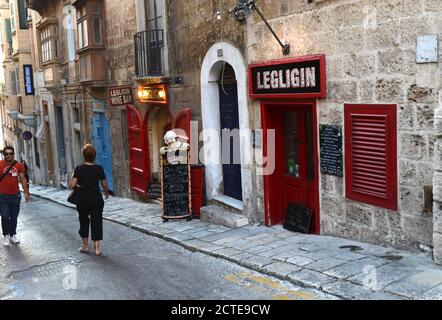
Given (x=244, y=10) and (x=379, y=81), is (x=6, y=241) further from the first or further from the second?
(x=379, y=81)

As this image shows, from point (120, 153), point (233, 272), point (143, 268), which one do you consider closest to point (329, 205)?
point (233, 272)

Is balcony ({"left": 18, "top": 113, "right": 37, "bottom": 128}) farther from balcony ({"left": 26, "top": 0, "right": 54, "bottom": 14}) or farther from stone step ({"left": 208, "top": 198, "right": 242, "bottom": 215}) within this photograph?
stone step ({"left": 208, "top": 198, "right": 242, "bottom": 215})

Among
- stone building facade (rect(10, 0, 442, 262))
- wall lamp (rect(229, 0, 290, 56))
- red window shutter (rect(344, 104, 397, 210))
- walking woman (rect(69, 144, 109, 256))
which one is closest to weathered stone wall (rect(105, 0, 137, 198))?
stone building facade (rect(10, 0, 442, 262))

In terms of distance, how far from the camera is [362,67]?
22.1 feet

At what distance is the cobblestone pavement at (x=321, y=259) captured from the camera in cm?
544

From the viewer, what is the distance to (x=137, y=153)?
1385 centimetres

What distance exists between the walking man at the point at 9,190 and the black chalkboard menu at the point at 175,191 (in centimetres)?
257

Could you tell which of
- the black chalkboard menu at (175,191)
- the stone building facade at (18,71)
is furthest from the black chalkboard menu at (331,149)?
the stone building facade at (18,71)

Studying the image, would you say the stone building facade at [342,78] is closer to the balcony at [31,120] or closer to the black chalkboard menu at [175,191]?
the black chalkboard menu at [175,191]

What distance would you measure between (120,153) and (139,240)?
21.5 ft

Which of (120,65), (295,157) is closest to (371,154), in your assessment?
(295,157)

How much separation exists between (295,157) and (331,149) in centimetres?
131

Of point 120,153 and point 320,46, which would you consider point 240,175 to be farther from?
point 120,153

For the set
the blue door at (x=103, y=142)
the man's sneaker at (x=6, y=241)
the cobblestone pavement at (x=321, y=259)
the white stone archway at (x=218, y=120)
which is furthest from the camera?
the blue door at (x=103, y=142)
